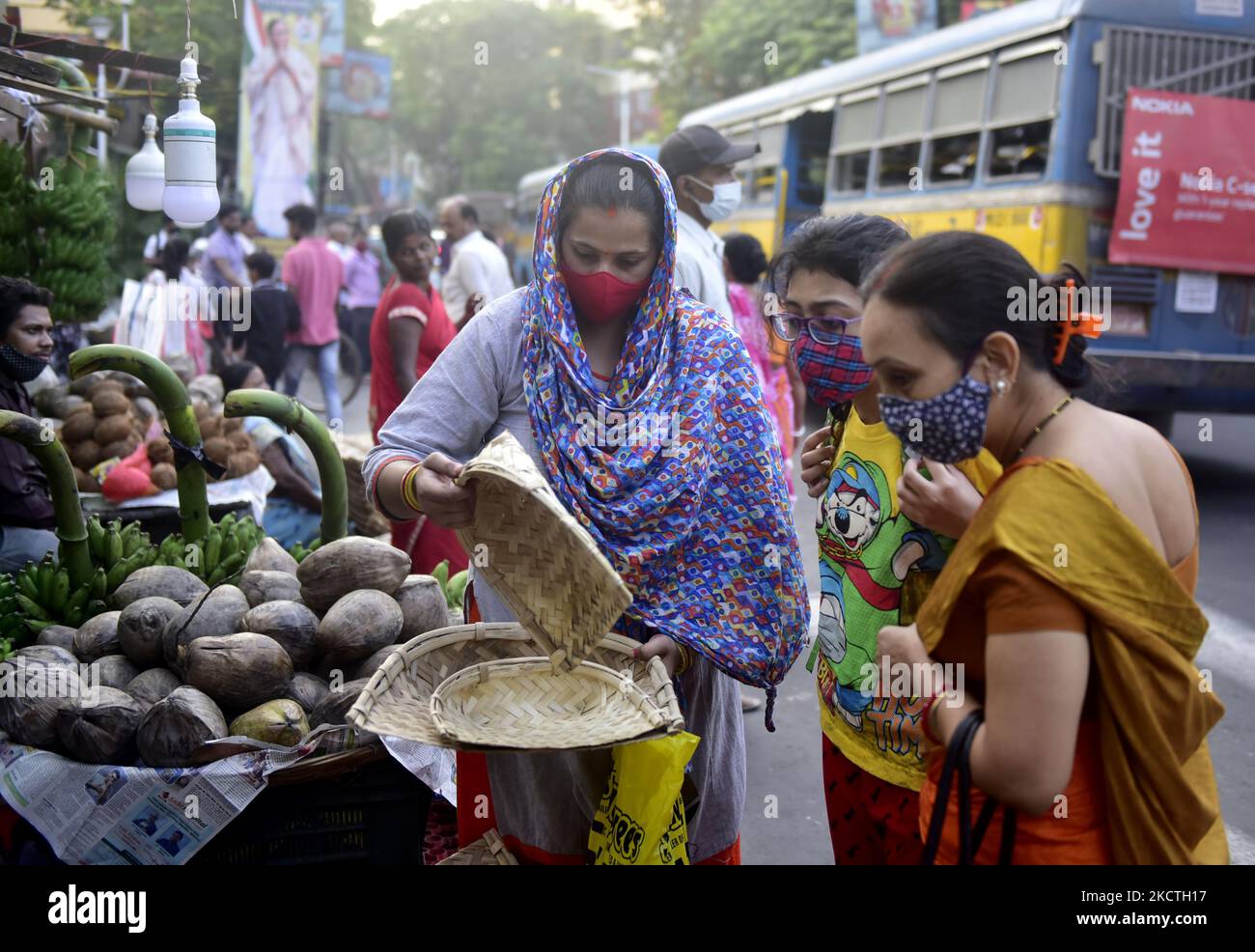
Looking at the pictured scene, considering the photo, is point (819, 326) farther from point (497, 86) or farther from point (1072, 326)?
point (497, 86)

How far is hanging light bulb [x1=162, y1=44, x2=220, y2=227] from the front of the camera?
3.40 meters

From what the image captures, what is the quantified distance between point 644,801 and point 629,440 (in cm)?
67

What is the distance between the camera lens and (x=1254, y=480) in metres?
9.27

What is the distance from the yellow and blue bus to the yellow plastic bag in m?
6.97

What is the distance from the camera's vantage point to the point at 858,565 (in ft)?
7.26

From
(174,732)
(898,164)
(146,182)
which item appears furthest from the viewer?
(898,164)

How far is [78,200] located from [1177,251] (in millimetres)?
7333

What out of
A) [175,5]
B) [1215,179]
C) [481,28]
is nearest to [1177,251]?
[1215,179]

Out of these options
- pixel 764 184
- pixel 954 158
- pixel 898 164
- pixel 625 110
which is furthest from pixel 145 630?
pixel 625 110

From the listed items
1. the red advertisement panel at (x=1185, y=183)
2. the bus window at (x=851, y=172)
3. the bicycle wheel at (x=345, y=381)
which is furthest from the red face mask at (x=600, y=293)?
the bicycle wheel at (x=345, y=381)

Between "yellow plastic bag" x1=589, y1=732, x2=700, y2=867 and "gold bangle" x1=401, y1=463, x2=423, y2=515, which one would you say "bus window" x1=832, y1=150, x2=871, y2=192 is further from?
"yellow plastic bag" x1=589, y1=732, x2=700, y2=867

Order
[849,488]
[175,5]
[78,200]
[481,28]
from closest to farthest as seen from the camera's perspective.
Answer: [849,488]
[78,200]
[175,5]
[481,28]

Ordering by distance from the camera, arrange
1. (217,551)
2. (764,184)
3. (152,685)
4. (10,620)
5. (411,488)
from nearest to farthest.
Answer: (411,488)
(152,685)
(10,620)
(217,551)
(764,184)
